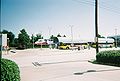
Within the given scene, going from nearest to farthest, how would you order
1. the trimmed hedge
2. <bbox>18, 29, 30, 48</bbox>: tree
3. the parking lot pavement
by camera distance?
1. the parking lot pavement
2. the trimmed hedge
3. <bbox>18, 29, 30, 48</bbox>: tree

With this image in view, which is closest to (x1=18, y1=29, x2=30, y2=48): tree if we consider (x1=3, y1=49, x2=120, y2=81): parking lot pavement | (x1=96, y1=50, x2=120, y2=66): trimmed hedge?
(x1=3, y1=49, x2=120, y2=81): parking lot pavement

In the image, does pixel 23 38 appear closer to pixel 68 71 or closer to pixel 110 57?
pixel 110 57

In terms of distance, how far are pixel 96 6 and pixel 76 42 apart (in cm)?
5979

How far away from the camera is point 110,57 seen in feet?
59.8

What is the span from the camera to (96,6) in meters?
21.5

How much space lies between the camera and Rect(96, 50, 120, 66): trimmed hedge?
17283 millimetres

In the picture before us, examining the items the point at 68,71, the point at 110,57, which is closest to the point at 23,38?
the point at 110,57

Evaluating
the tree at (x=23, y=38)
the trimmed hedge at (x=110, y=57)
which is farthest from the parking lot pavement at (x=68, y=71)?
the tree at (x=23, y=38)

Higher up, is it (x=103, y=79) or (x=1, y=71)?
(x=1, y=71)

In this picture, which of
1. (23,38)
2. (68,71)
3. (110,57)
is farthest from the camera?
(23,38)

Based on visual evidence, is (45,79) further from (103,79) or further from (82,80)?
(103,79)

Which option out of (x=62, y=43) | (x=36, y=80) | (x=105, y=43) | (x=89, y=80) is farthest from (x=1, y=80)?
(x=105, y=43)

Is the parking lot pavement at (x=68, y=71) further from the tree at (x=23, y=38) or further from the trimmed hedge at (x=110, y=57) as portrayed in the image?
the tree at (x=23, y=38)

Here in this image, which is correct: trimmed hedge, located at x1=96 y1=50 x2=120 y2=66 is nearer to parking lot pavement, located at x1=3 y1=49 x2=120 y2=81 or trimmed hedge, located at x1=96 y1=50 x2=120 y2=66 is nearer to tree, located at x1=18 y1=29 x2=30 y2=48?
parking lot pavement, located at x1=3 y1=49 x2=120 y2=81
